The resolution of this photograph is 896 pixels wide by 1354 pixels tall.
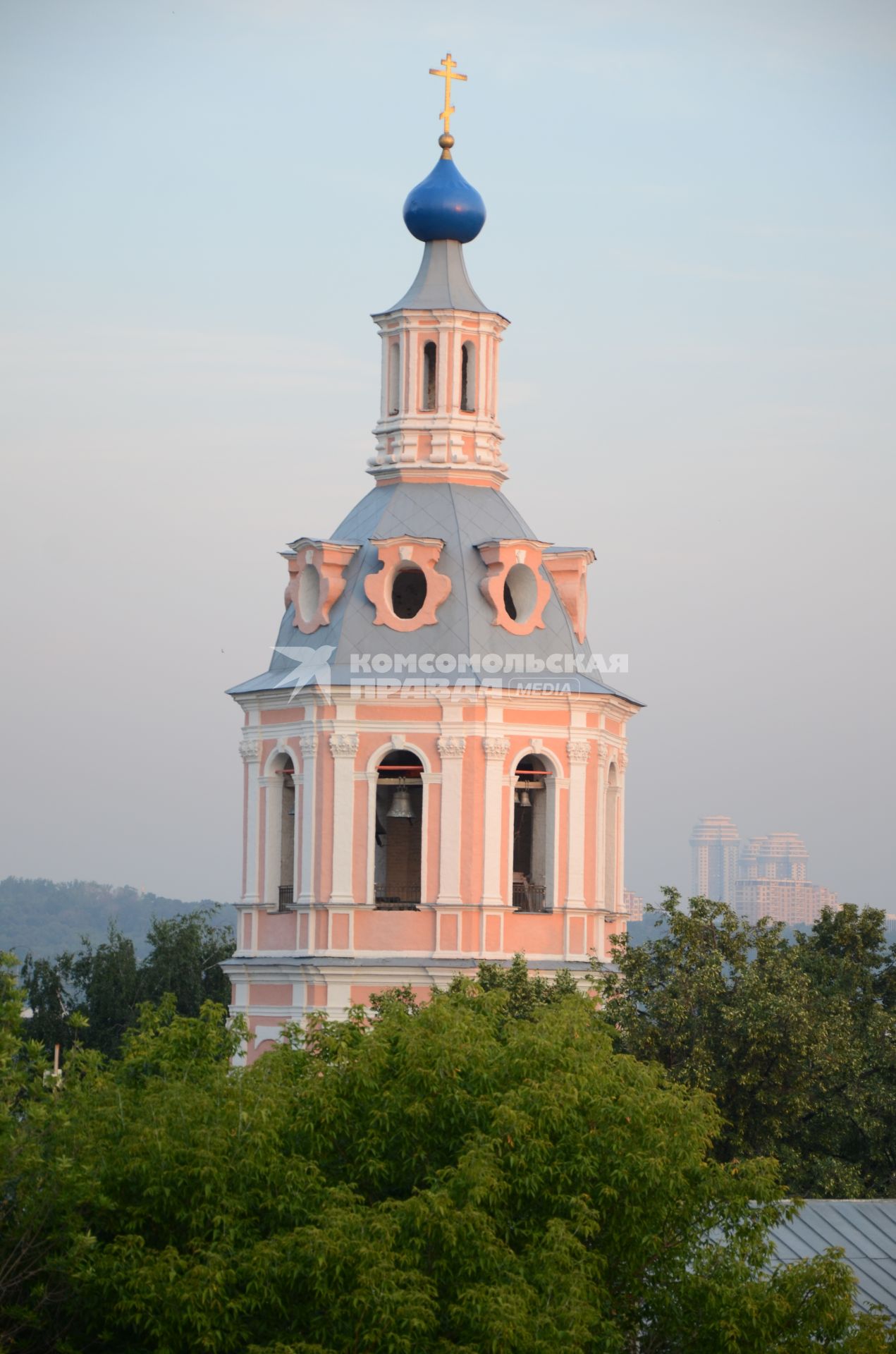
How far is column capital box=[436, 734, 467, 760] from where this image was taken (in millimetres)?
43469

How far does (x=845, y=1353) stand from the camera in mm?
27844

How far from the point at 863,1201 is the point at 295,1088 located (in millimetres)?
8549

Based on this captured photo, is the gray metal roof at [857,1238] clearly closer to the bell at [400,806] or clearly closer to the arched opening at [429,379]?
the bell at [400,806]

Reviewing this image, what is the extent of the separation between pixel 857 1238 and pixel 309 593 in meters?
15.3

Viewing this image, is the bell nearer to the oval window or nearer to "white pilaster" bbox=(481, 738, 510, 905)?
"white pilaster" bbox=(481, 738, 510, 905)

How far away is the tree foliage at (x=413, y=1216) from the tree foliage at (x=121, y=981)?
34.0m

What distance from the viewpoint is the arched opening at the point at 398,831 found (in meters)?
44.1

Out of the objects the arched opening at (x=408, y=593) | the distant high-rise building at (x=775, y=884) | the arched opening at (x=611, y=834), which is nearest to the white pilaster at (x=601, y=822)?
the arched opening at (x=611, y=834)

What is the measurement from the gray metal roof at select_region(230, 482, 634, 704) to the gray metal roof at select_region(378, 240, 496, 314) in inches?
111

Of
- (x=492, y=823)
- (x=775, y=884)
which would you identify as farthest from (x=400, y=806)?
(x=775, y=884)

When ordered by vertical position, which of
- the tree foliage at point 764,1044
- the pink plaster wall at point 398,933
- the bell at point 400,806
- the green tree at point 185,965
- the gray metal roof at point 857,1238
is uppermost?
the bell at point 400,806

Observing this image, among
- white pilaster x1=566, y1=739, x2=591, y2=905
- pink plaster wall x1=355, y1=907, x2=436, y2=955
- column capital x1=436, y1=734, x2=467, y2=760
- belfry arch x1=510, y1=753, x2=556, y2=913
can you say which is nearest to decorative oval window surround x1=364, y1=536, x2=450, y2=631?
column capital x1=436, y1=734, x2=467, y2=760

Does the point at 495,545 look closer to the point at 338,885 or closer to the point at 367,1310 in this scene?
the point at 338,885

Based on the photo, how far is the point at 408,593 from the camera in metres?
45.6
